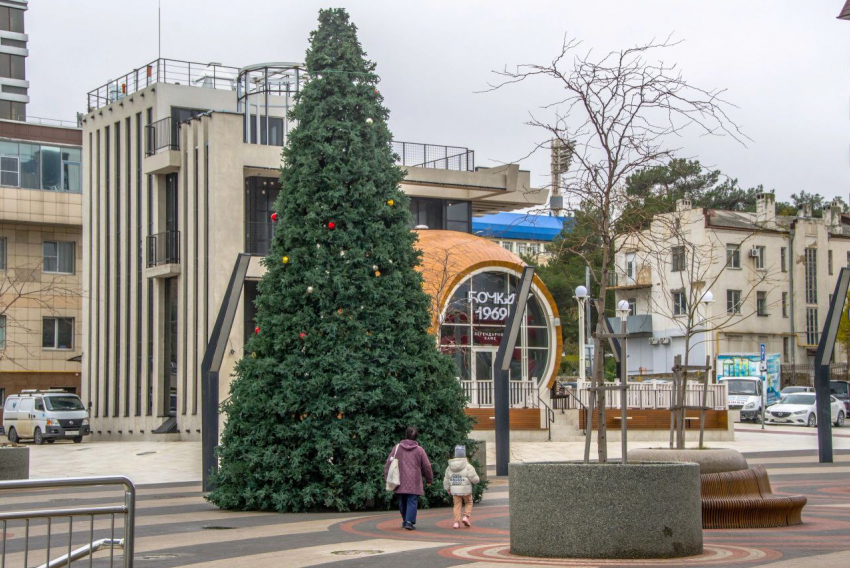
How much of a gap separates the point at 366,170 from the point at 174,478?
453 inches

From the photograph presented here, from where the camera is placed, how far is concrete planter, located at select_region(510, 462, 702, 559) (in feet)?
33.1

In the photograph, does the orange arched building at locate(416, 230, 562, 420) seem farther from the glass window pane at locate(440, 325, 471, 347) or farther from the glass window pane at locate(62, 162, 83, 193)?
the glass window pane at locate(62, 162, 83, 193)

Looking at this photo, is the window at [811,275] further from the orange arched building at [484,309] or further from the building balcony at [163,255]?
the building balcony at [163,255]

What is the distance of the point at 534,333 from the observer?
46.0 meters

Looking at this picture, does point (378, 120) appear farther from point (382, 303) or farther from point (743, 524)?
point (743, 524)

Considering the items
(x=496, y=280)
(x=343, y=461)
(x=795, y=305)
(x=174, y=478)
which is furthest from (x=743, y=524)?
(x=795, y=305)

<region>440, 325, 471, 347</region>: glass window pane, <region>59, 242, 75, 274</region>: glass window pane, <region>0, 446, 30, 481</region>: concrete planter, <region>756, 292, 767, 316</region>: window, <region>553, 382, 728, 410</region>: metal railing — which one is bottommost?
<region>0, 446, 30, 481</region>: concrete planter

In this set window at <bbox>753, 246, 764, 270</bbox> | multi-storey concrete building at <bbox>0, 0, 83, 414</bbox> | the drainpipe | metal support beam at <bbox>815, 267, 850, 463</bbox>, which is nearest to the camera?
metal support beam at <bbox>815, 267, 850, 463</bbox>

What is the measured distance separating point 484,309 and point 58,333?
23.5m

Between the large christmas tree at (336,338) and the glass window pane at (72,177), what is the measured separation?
4191cm

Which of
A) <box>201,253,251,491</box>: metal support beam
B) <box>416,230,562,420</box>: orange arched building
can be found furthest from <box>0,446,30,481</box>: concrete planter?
<box>416,230,562,420</box>: orange arched building

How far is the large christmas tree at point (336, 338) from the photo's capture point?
16062 mm

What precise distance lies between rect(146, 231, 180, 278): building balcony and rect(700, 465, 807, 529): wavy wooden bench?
99.1 ft

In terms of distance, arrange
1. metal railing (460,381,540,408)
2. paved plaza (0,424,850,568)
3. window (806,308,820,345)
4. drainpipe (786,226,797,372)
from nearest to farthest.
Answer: paved plaza (0,424,850,568) → metal railing (460,381,540,408) → drainpipe (786,226,797,372) → window (806,308,820,345)
